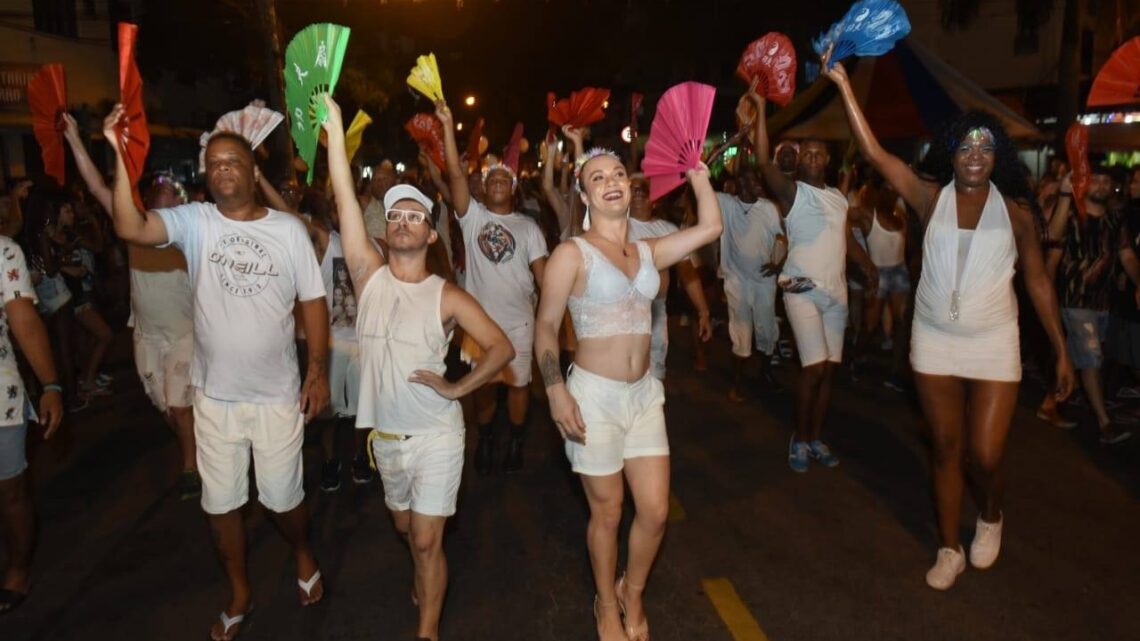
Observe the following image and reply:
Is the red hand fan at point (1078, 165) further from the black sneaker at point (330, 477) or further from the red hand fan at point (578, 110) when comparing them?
the black sneaker at point (330, 477)

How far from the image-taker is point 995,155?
4949mm

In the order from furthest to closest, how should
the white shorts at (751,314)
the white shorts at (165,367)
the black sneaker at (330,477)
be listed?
the white shorts at (751,314), the black sneaker at (330,477), the white shorts at (165,367)

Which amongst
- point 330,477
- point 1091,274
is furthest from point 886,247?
point 330,477

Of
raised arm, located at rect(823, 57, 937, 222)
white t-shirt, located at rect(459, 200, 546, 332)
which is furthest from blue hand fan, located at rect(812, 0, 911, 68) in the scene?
white t-shirt, located at rect(459, 200, 546, 332)

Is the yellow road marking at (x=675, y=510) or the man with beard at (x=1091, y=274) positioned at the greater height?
the man with beard at (x=1091, y=274)

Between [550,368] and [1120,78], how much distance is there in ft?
15.0

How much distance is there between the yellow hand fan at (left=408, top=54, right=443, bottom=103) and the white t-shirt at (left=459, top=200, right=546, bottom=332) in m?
1.00

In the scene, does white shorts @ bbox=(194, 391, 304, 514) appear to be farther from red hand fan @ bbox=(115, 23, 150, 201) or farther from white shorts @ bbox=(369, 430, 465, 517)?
red hand fan @ bbox=(115, 23, 150, 201)

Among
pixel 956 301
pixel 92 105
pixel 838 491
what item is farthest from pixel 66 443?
pixel 92 105

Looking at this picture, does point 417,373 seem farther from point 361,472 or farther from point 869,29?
point 361,472

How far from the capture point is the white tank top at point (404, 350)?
409 cm

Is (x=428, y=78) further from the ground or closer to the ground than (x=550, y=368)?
further from the ground

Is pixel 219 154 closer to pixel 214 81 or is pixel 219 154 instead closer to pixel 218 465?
pixel 218 465

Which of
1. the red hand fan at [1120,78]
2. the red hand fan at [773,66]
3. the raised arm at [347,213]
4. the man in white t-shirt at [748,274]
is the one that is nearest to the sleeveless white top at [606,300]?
the raised arm at [347,213]
